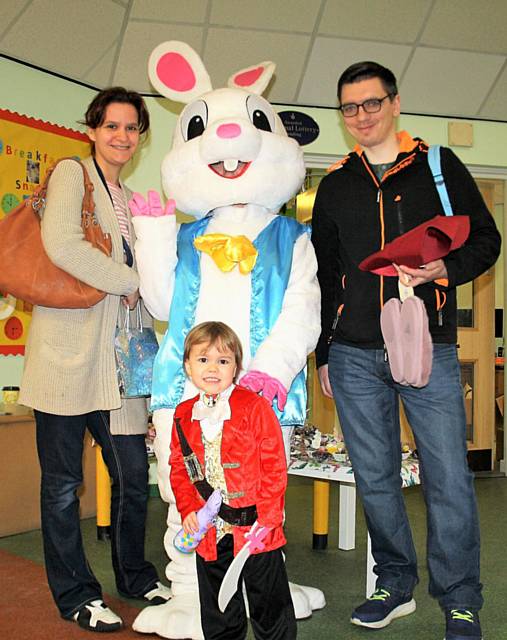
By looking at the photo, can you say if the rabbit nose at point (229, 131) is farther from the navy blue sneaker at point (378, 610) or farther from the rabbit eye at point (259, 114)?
the navy blue sneaker at point (378, 610)

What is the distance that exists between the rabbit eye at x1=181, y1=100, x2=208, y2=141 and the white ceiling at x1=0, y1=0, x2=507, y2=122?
5.57 ft

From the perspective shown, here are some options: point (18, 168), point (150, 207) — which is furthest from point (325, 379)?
point (18, 168)

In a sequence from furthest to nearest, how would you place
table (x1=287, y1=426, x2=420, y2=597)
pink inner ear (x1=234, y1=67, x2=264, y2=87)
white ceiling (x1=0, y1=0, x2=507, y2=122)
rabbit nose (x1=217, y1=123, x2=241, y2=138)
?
white ceiling (x1=0, y1=0, x2=507, y2=122), table (x1=287, y1=426, x2=420, y2=597), pink inner ear (x1=234, y1=67, x2=264, y2=87), rabbit nose (x1=217, y1=123, x2=241, y2=138)

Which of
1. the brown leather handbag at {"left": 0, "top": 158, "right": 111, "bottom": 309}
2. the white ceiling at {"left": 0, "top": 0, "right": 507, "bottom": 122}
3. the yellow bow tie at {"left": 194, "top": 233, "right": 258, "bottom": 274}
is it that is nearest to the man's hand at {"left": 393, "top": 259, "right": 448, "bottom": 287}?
the yellow bow tie at {"left": 194, "top": 233, "right": 258, "bottom": 274}

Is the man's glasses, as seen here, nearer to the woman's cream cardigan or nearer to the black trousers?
the woman's cream cardigan

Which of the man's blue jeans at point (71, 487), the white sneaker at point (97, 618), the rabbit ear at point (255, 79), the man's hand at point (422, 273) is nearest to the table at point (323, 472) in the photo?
the man's blue jeans at point (71, 487)

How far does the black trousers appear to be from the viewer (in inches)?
71.6

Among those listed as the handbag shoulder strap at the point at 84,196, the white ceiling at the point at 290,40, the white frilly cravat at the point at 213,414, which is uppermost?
the white ceiling at the point at 290,40

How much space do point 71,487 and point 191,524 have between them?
0.69 meters

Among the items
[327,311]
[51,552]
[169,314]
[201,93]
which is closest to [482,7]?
[201,93]

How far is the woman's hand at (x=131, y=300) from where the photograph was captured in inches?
94.1

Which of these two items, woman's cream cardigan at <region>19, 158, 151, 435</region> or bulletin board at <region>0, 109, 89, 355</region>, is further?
bulletin board at <region>0, 109, 89, 355</region>

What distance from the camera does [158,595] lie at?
8.29 feet

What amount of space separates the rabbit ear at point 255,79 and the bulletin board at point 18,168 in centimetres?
155
